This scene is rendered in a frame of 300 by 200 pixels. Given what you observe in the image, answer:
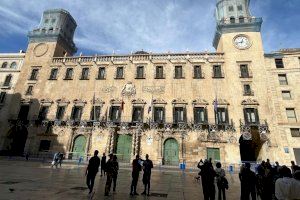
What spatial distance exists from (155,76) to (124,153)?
11.4 meters

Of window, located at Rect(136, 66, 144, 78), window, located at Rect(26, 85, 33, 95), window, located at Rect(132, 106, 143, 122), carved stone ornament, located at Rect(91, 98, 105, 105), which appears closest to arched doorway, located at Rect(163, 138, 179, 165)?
window, located at Rect(132, 106, 143, 122)

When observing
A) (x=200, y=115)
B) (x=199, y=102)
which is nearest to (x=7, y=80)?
(x=199, y=102)

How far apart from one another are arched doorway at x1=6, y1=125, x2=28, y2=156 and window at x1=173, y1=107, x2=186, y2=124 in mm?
21297

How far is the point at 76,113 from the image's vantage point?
3081 centimetres

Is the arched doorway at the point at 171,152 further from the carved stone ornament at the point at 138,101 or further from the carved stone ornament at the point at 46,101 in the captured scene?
the carved stone ornament at the point at 46,101

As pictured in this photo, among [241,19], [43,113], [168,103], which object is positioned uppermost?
[241,19]

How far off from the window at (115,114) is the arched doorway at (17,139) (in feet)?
42.0

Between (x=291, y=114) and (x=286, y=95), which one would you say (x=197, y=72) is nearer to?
(x=286, y=95)

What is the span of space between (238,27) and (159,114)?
684 inches

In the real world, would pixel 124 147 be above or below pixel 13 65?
below

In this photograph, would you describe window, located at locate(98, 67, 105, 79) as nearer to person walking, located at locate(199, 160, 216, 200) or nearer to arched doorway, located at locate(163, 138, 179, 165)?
arched doorway, located at locate(163, 138, 179, 165)

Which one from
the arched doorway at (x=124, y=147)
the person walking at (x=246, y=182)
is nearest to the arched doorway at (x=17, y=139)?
the arched doorway at (x=124, y=147)

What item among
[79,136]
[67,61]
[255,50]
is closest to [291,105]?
[255,50]

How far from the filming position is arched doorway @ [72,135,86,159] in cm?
2877
